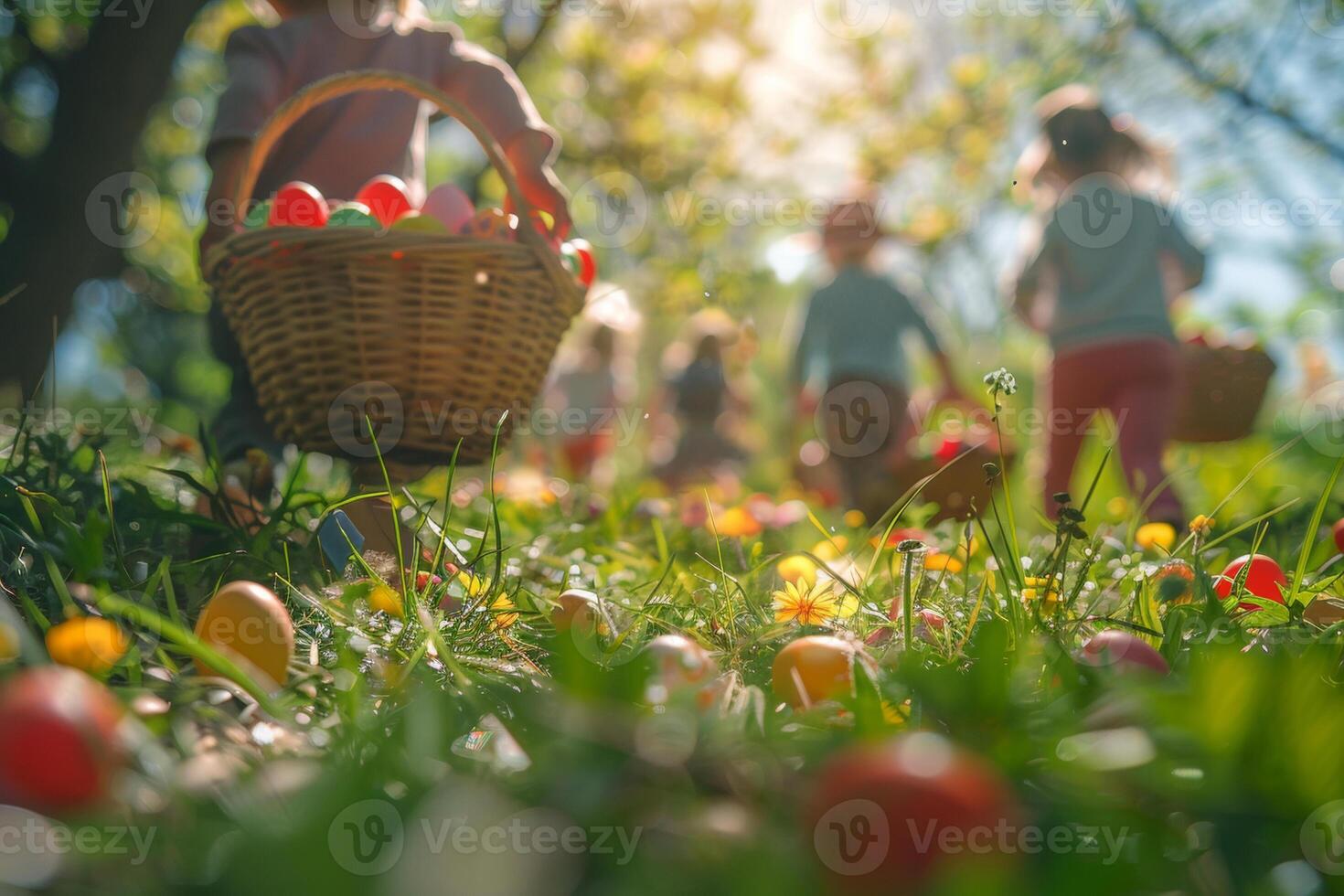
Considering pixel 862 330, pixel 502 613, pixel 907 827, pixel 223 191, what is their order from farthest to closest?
1. pixel 862 330
2. pixel 223 191
3. pixel 502 613
4. pixel 907 827

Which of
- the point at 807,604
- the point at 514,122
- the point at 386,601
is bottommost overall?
the point at 386,601

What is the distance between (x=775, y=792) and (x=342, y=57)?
2.13 metres

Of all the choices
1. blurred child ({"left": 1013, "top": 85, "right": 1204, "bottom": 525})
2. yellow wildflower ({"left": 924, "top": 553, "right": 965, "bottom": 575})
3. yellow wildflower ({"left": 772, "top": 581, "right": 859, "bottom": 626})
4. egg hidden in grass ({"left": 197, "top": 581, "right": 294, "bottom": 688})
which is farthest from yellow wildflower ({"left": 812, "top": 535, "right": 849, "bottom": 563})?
blurred child ({"left": 1013, "top": 85, "right": 1204, "bottom": 525})

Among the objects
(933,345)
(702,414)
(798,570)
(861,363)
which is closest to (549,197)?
(798,570)

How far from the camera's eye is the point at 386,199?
6.46ft

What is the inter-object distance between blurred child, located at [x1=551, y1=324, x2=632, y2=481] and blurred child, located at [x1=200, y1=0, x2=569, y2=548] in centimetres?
384

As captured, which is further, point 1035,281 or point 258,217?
point 1035,281

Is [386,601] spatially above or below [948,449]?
below

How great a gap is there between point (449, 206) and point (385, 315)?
46cm

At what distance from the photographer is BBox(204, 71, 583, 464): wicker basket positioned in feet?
5.44

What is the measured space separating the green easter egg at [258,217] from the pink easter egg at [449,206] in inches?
12.6

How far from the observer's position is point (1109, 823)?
0.55 m

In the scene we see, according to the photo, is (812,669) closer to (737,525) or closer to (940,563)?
(940,563)

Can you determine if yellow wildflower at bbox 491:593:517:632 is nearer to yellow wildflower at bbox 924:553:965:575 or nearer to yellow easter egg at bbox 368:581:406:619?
yellow easter egg at bbox 368:581:406:619
